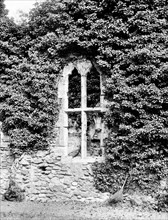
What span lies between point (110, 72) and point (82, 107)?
122cm

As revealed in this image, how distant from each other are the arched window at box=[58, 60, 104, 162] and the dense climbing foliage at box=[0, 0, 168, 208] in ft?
1.03

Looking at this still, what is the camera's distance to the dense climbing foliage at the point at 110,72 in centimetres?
839

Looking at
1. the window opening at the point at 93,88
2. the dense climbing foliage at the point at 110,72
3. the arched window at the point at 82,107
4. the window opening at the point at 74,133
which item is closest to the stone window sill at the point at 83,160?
the arched window at the point at 82,107

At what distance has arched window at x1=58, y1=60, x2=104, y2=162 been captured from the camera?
942 centimetres

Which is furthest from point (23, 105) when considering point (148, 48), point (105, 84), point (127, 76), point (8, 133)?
point (148, 48)

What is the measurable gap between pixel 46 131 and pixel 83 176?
63.2 inches

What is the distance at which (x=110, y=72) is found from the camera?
9.07 meters

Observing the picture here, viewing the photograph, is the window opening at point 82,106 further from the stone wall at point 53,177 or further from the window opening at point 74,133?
the stone wall at point 53,177

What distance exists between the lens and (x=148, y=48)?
845 cm

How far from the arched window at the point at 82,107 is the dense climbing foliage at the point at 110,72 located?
1.03ft

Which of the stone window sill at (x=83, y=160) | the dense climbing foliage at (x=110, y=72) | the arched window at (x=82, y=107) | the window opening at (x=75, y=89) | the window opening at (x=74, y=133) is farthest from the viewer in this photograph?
the window opening at (x=74, y=133)

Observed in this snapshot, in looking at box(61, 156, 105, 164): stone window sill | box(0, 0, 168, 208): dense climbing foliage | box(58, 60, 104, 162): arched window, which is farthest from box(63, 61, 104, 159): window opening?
box(0, 0, 168, 208): dense climbing foliage

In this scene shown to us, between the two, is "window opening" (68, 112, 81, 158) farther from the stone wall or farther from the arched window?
the stone wall

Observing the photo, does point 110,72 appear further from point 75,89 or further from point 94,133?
point 94,133
